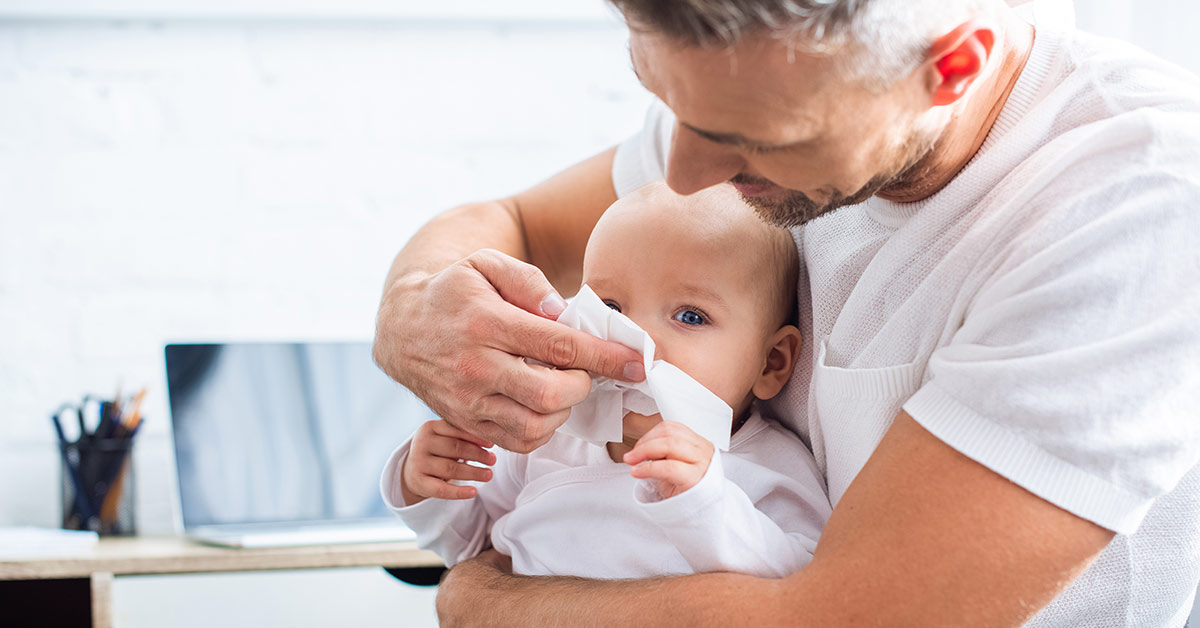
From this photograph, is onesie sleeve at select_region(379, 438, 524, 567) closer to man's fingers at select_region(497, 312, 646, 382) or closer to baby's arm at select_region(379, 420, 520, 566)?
baby's arm at select_region(379, 420, 520, 566)

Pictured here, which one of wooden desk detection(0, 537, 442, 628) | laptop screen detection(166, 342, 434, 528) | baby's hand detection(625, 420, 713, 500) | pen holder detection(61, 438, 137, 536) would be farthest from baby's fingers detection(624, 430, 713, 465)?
pen holder detection(61, 438, 137, 536)

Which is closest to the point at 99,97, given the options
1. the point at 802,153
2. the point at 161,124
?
the point at 161,124

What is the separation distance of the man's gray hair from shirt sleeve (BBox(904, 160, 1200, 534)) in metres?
0.19

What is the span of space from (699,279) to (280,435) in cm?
114

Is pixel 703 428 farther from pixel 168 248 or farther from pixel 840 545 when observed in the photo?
pixel 168 248

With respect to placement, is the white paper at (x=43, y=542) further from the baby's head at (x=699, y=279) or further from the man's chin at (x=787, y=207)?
the man's chin at (x=787, y=207)

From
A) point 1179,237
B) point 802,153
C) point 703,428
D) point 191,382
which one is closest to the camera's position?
point 1179,237

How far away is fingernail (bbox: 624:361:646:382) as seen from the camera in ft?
3.08

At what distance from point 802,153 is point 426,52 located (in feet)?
4.70

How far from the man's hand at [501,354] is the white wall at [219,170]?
1.16 m

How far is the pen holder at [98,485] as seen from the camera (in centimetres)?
184

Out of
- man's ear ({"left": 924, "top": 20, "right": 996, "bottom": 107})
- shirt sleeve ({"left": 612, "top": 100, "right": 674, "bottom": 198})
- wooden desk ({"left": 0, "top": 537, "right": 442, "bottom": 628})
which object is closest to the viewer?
man's ear ({"left": 924, "top": 20, "right": 996, "bottom": 107})

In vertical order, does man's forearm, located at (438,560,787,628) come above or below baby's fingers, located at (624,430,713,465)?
below

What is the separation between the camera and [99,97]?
2000mm
